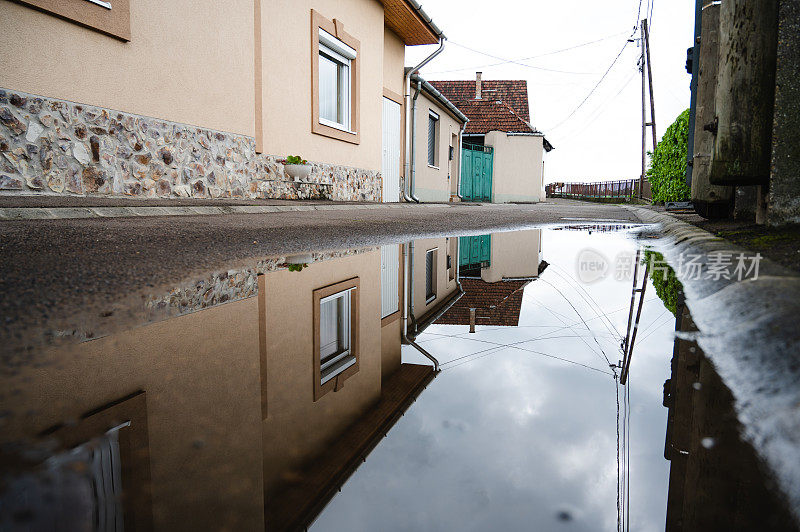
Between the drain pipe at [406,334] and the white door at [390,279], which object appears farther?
the white door at [390,279]

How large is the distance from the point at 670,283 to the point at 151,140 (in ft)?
17.3

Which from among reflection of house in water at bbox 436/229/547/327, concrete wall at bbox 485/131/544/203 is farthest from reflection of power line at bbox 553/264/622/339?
concrete wall at bbox 485/131/544/203

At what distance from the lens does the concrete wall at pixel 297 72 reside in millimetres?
7711

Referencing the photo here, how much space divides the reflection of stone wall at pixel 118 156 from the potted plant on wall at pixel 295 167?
115mm

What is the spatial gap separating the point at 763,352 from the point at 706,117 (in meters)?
5.26

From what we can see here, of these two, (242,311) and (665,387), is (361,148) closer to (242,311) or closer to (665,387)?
(242,311)

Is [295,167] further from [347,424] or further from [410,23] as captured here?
[347,424]

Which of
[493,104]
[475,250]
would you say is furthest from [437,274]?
[493,104]

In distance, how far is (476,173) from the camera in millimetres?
21859

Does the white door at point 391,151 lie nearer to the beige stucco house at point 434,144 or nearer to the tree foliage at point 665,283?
the beige stucco house at point 434,144

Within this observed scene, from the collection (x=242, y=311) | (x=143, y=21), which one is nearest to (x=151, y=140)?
(x=143, y=21)

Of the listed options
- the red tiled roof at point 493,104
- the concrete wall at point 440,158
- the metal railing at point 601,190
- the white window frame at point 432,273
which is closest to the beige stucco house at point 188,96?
the white window frame at point 432,273

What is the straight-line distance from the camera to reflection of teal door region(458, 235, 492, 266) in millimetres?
3758

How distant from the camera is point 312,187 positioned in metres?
8.94
